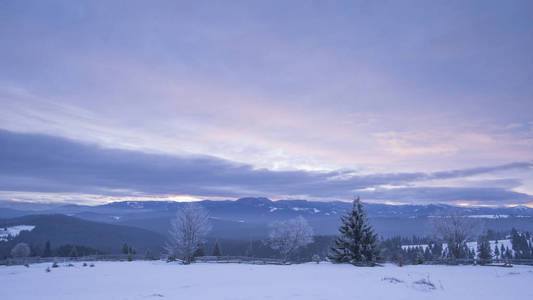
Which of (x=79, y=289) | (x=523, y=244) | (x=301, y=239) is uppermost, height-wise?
(x=79, y=289)

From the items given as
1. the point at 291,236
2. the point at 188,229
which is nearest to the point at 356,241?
the point at 291,236

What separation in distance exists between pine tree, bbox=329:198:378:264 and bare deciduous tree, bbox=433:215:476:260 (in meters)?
18.8

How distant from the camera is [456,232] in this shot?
42.6m

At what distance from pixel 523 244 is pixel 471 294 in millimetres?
162365

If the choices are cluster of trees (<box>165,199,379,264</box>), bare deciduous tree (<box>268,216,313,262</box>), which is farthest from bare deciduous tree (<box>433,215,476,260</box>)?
bare deciduous tree (<box>268,216,313,262</box>)

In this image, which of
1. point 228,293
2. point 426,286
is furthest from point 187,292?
point 426,286

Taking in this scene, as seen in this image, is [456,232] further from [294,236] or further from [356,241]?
[294,236]

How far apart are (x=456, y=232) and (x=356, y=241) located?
2133 cm

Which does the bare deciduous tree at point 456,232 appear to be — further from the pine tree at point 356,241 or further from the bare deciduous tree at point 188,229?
the bare deciduous tree at point 188,229

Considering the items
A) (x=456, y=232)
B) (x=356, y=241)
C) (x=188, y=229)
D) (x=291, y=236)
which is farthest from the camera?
(x=291, y=236)

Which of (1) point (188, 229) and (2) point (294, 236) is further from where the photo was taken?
(2) point (294, 236)

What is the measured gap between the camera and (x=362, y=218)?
33.6 m

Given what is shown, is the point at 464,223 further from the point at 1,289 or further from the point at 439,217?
the point at 1,289

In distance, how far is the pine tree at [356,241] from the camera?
31875 millimetres
